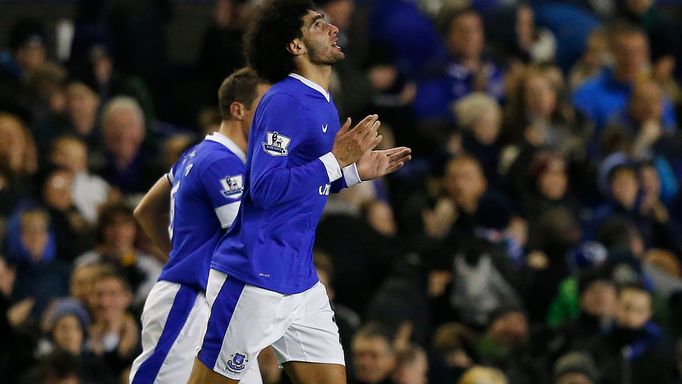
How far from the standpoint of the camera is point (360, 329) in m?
10.2

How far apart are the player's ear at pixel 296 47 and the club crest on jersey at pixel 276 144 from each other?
1.46 ft

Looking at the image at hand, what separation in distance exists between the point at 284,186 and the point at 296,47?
66 centimetres

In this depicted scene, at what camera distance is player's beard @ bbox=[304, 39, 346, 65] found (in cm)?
712

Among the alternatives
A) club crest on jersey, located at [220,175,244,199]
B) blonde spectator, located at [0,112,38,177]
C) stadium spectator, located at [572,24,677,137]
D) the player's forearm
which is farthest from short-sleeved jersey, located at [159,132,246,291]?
stadium spectator, located at [572,24,677,137]

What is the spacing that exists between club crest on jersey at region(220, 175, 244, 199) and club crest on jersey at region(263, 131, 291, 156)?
2.08ft

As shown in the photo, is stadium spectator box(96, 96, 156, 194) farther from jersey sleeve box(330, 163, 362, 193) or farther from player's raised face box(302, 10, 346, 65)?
jersey sleeve box(330, 163, 362, 193)

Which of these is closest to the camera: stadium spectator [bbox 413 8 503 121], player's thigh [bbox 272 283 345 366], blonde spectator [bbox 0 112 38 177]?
player's thigh [bbox 272 283 345 366]

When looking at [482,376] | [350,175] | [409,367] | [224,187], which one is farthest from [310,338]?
[482,376]

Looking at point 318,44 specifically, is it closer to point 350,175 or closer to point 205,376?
point 350,175

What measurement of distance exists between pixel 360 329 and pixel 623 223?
2.85 meters

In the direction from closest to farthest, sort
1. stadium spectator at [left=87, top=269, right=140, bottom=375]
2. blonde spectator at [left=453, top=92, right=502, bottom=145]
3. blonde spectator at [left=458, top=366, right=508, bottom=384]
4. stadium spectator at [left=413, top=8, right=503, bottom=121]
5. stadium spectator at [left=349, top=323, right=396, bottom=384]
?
stadium spectator at [left=87, top=269, right=140, bottom=375] → stadium spectator at [left=349, top=323, right=396, bottom=384] → blonde spectator at [left=458, top=366, right=508, bottom=384] → blonde spectator at [left=453, top=92, right=502, bottom=145] → stadium spectator at [left=413, top=8, right=503, bottom=121]

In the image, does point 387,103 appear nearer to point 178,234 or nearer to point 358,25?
point 358,25

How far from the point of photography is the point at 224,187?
24.5 feet

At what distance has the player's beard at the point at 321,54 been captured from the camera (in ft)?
23.4
